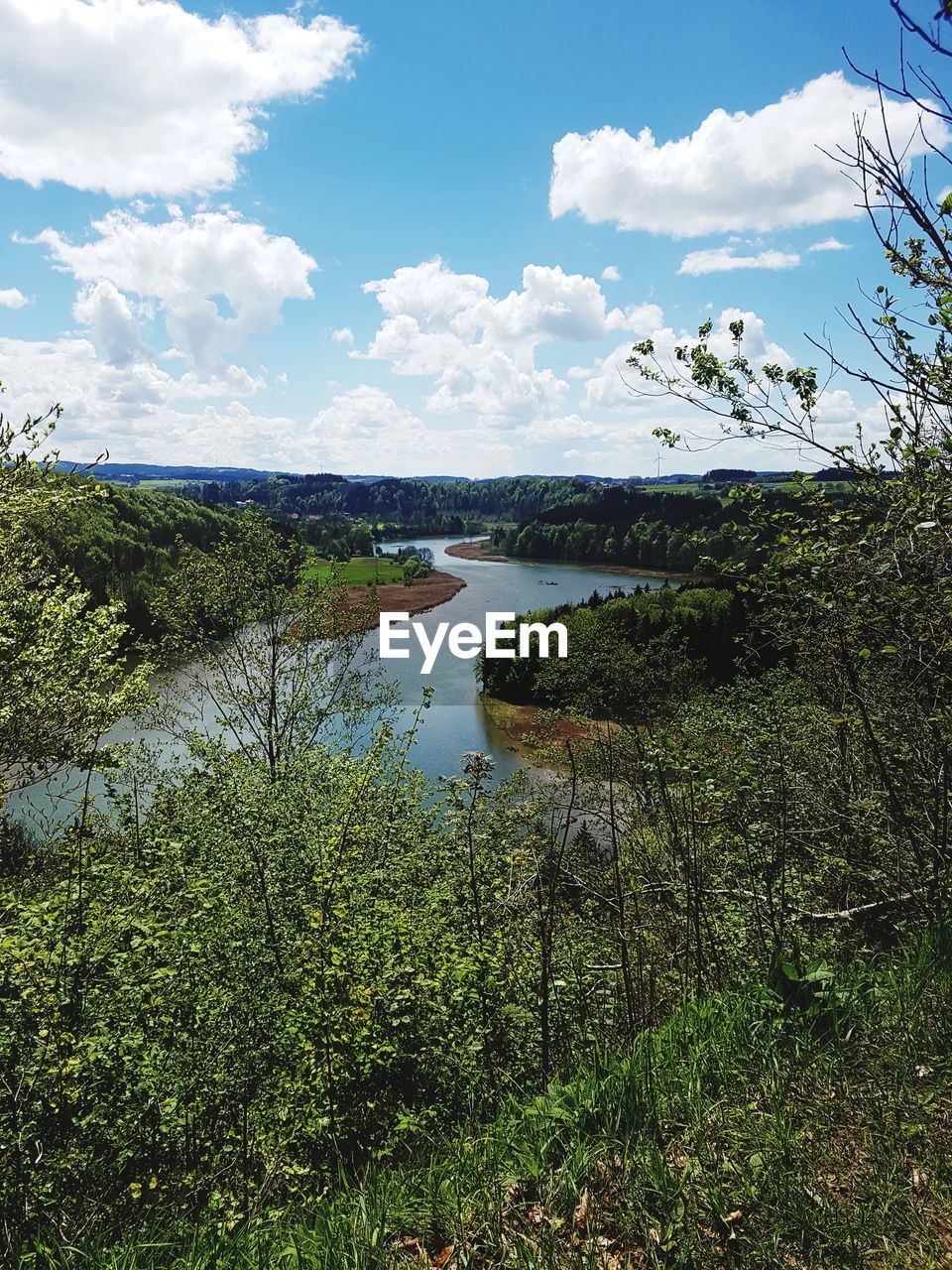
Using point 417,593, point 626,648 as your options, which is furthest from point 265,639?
point 417,593

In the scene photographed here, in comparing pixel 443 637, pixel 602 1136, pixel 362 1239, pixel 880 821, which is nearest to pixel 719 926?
pixel 880 821

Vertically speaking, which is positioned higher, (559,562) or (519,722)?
(559,562)

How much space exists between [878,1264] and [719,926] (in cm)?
482

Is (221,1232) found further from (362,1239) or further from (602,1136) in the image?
(602,1136)

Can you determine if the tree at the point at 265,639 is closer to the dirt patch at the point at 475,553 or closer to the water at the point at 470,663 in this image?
the water at the point at 470,663

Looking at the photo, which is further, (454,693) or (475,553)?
(475,553)

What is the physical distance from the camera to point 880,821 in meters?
6.98

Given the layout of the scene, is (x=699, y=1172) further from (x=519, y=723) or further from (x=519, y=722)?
(x=519, y=722)

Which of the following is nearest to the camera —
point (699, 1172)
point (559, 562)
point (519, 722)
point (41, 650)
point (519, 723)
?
point (699, 1172)

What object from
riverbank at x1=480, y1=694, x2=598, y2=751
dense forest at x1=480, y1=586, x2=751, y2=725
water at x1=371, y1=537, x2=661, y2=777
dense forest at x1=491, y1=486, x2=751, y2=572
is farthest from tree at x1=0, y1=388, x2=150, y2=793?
dense forest at x1=491, y1=486, x2=751, y2=572

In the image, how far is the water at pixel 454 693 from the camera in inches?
929

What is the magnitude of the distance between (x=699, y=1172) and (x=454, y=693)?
43719mm

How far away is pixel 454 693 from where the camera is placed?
4622 centimetres

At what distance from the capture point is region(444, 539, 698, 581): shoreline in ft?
358
